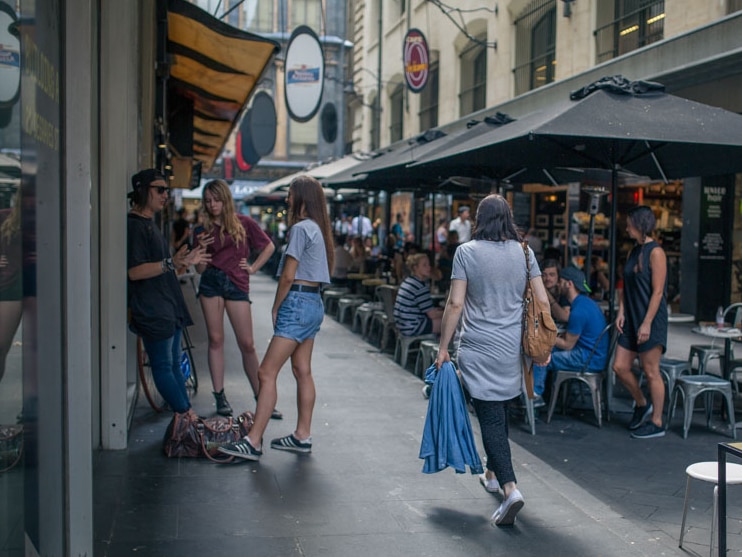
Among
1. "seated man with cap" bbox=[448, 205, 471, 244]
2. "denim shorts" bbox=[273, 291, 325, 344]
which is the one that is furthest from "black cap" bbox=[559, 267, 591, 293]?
"seated man with cap" bbox=[448, 205, 471, 244]

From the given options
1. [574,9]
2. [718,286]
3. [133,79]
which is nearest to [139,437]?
[133,79]

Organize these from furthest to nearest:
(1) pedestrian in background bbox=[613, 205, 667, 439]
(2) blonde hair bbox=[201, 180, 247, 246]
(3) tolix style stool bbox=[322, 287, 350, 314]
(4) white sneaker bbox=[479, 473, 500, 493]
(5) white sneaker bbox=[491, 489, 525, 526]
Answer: (3) tolix style stool bbox=[322, 287, 350, 314] < (1) pedestrian in background bbox=[613, 205, 667, 439] < (2) blonde hair bbox=[201, 180, 247, 246] < (4) white sneaker bbox=[479, 473, 500, 493] < (5) white sneaker bbox=[491, 489, 525, 526]

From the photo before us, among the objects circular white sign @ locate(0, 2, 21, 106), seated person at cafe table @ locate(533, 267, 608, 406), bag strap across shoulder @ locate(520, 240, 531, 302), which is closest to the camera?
circular white sign @ locate(0, 2, 21, 106)

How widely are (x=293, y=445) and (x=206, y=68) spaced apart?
6172mm

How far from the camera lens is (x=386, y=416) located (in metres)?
7.48

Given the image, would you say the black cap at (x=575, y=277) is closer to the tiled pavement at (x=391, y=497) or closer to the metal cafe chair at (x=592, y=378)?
the metal cafe chair at (x=592, y=378)

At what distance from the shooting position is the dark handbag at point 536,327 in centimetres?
502

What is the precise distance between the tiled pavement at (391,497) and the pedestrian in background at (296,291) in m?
0.31

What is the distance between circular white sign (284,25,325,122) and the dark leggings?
1066cm

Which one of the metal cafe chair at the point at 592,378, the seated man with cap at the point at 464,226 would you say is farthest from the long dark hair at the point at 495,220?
the seated man with cap at the point at 464,226

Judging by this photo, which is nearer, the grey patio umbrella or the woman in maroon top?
the grey patio umbrella

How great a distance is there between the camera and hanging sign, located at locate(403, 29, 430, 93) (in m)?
20.6

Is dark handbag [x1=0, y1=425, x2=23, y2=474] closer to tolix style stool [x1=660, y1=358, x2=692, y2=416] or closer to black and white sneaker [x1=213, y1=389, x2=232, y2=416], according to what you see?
black and white sneaker [x1=213, y1=389, x2=232, y2=416]

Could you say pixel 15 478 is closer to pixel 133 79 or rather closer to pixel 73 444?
pixel 73 444
